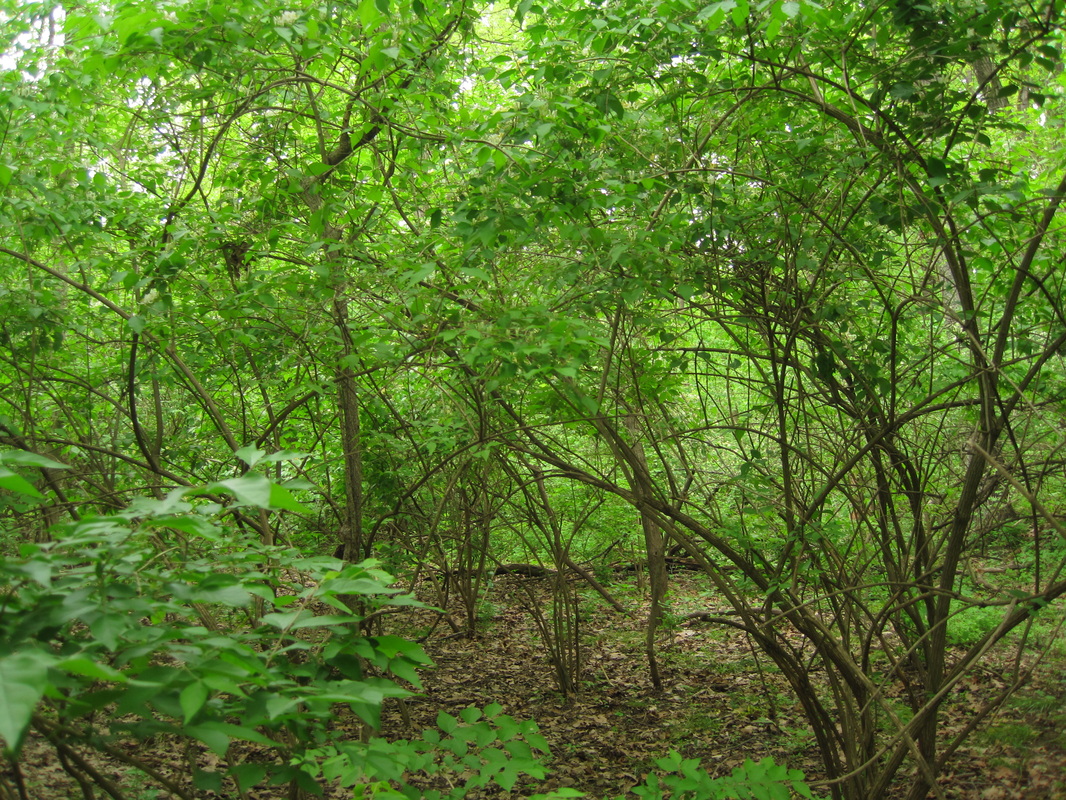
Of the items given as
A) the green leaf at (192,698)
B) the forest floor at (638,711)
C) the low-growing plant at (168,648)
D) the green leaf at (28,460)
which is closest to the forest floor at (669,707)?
the forest floor at (638,711)

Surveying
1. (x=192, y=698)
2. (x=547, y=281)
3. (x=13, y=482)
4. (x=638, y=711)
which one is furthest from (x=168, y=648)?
(x=638, y=711)

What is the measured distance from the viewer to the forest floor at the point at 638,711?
4156mm

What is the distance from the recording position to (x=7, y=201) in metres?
3.62

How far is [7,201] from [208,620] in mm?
2327

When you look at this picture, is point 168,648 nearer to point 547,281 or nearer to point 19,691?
point 19,691

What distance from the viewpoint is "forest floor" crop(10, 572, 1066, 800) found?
4.16m

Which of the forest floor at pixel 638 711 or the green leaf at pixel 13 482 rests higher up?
the green leaf at pixel 13 482

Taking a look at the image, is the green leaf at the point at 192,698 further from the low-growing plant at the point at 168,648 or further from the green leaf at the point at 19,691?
the green leaf at the point at 19,691

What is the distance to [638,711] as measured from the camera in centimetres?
560

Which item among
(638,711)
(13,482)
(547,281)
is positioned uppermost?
(547,281)

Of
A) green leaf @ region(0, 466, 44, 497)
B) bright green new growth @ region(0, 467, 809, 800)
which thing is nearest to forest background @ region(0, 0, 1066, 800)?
bright green new growth @ region(0, 467, 809, 800)

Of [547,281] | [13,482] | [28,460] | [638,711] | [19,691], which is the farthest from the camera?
[638,711]

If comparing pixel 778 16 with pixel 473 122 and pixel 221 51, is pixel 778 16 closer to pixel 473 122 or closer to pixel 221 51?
pixel 473 122

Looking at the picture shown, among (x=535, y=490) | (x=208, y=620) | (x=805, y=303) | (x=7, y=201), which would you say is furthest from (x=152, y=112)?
(x=535, y=490)
